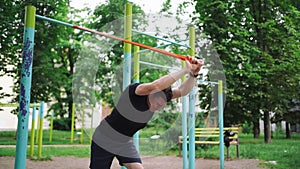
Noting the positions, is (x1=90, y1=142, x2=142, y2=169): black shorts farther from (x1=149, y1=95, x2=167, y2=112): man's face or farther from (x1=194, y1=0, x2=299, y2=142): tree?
(x1=194, y1=0, x2=299, y2=142): tree

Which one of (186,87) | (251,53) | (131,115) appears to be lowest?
(131,115)

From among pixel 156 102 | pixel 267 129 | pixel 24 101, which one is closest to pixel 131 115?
pixel 156 102

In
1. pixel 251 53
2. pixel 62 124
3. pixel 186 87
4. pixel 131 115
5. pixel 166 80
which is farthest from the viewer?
pixel 62 124

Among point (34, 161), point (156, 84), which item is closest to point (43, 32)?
point (34, 161)

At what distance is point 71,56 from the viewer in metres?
18.2

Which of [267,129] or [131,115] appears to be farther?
[267,129]

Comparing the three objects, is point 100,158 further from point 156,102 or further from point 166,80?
point 166,80

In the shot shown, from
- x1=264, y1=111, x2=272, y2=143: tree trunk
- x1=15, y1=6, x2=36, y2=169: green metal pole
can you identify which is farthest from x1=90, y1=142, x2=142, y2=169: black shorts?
x1=264, y1=111, x2=272, y2=143: tree trunk

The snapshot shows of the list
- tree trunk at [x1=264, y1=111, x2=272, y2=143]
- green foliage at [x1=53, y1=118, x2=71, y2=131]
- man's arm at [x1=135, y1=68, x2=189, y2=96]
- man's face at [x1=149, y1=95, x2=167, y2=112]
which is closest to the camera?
man's arm at [x1=135, y1=68, x2=189, y2=96]

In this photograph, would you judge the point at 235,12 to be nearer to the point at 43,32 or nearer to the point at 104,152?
the point at 43,32

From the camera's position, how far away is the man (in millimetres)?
2400

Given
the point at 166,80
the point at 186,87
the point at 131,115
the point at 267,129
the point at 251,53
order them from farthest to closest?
the point at 251,53 → the point at 267,129 → the point at 186,87 → the point at 131,115 → the point at 166,80

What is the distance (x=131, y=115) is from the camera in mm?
2586

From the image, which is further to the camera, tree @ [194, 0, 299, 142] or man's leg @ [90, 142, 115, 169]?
tree @ [194, 0, 299, 142]
